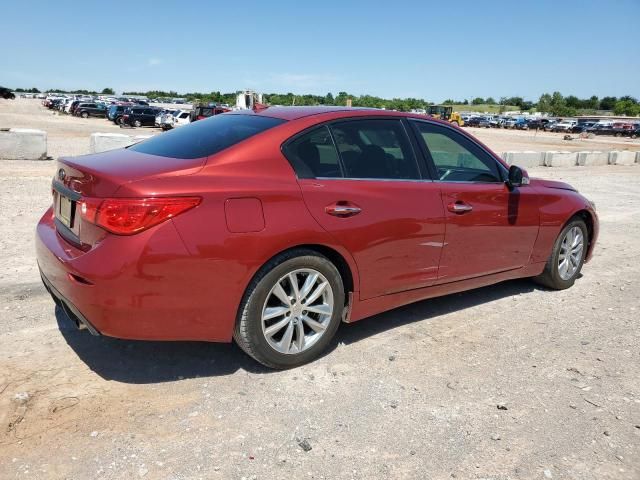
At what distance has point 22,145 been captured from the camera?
13.9m

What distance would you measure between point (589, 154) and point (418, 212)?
20.0m

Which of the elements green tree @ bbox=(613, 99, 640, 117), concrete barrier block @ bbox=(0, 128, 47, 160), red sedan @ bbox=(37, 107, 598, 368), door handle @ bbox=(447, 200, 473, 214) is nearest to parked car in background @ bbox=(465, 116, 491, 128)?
green tree @ bbox=(613, 99, 640, 117)

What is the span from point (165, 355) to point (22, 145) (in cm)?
1252

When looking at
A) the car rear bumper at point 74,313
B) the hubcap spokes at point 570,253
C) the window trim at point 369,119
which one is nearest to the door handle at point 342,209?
the window trim at point 369,119

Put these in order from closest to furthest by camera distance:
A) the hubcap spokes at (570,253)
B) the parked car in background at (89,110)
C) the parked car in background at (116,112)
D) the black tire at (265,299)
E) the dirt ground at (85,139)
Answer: the black tire at (265,299), the hubcap spokes at (570,253), the dirt ground at (85,139), the parked car in background at (116,112), the parked car in background at (89,110)

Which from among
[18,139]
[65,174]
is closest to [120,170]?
[65,174]

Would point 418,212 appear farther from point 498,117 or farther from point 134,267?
point 498,117

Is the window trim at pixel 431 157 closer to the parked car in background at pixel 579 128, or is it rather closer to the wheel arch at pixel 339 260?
the wheel arch at pixel 339 260

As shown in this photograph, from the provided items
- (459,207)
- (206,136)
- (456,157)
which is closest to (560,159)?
(456,157)

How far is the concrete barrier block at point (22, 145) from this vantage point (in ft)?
45.1

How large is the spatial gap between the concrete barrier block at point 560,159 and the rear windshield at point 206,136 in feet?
56.1

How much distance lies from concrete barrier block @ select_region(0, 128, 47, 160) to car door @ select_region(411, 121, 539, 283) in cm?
1282

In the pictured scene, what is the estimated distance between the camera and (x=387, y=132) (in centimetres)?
403

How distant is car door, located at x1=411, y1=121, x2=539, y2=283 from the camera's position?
417 centimetres
